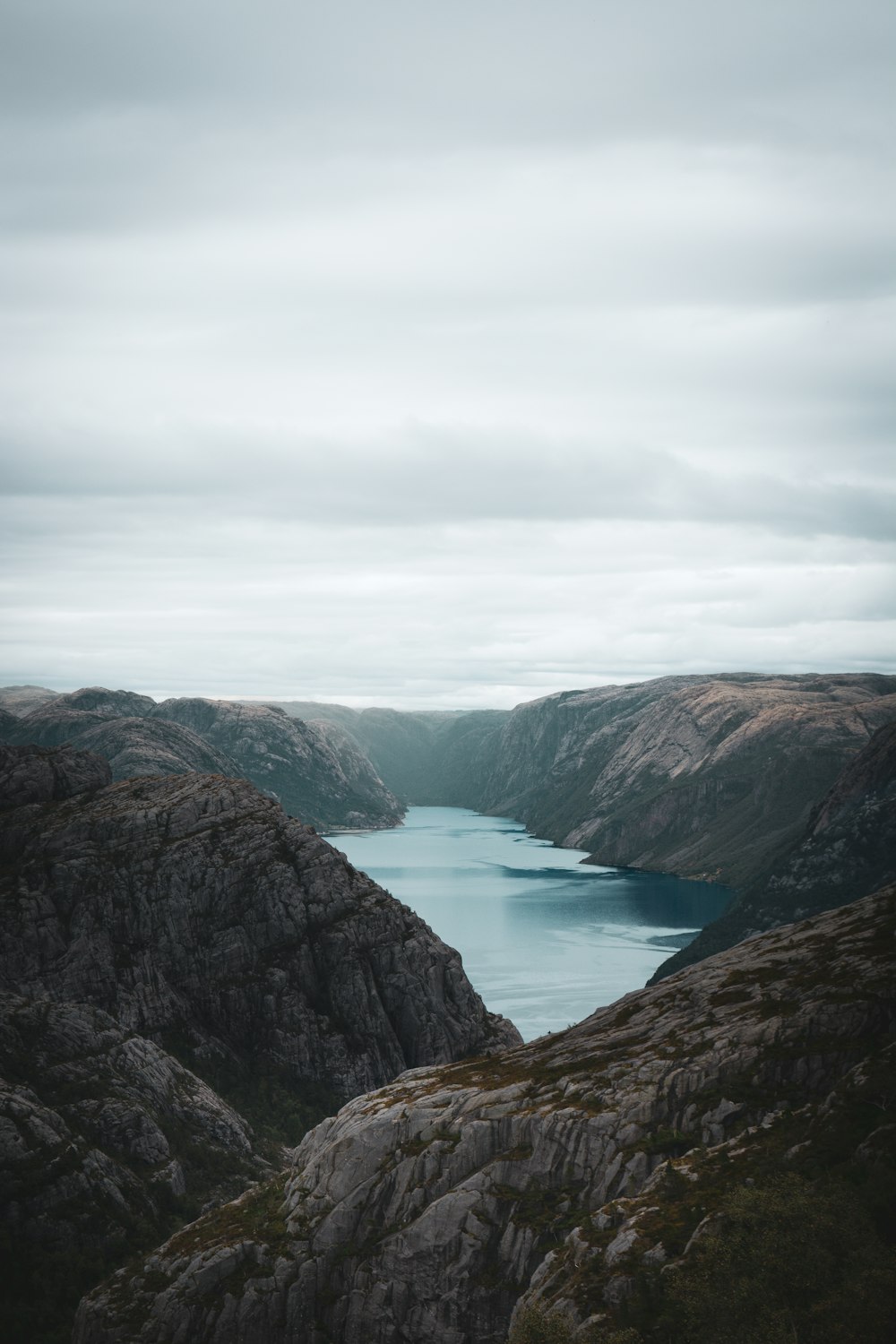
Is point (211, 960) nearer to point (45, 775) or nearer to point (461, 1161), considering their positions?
point (45, 775)

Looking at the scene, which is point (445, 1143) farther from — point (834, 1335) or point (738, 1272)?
point (834, 1335)

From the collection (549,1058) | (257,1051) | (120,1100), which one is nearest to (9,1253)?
(120,1100)

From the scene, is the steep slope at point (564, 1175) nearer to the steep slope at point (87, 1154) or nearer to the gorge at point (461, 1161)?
the gorge at point (461, 1161)

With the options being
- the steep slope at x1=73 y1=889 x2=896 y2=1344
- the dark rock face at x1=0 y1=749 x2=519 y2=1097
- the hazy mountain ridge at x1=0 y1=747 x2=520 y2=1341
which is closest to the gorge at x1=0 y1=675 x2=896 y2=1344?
the steep slope at x1=73 y1=889 x2=896 y2=1344

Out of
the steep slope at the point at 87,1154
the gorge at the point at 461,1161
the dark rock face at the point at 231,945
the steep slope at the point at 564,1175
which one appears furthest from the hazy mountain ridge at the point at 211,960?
the steep slope at the point at 564,1175

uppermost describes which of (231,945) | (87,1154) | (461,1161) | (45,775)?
(45,775)

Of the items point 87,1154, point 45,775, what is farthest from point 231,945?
point 87,1154

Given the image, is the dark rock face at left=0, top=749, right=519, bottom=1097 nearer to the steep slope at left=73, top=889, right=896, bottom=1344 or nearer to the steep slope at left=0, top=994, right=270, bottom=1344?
the steep slope at left=0, top=994, right=270, bottom=1344
